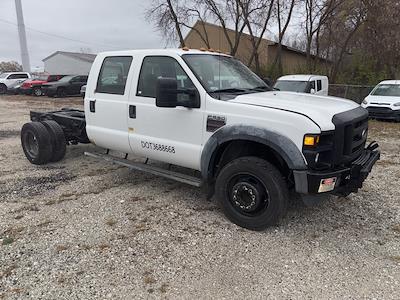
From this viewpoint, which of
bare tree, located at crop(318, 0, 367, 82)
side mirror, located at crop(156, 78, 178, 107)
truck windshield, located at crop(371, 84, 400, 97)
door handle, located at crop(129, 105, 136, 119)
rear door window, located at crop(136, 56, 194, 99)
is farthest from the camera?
bare tree, located at crop(318, 0, 367, 82)

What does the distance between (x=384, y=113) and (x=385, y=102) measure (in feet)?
1.39

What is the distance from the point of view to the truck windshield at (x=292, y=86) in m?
13.8

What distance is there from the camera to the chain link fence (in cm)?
1842

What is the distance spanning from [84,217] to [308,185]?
2.67 metres

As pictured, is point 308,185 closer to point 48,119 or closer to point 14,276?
point 14,276

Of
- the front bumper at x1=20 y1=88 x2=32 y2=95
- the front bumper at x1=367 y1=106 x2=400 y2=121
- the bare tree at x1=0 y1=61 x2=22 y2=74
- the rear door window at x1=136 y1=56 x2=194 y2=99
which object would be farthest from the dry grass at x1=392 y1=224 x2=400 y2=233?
the bare tree at x1=0 y1=61 x2=22 y2=74

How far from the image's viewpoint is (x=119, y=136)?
211 inches

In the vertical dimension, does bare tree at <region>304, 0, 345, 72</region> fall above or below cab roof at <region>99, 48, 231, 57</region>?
above

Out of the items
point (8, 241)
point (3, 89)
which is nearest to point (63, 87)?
point (3, 89)

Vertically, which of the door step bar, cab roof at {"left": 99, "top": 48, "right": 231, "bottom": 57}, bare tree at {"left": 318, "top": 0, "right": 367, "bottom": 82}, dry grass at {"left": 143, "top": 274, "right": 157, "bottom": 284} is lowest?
dry grass at {"left": 143, "top": 274, "right": 157, "bottom": 284}

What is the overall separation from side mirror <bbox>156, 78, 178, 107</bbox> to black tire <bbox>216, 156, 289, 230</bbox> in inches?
39.2

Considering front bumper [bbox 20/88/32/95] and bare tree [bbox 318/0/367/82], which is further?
front bumper [bbox 20/88/32/95]

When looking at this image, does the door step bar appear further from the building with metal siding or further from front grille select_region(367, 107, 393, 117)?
the building with metal siding

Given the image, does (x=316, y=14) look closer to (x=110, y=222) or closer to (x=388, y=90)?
(x=388, y=90)
